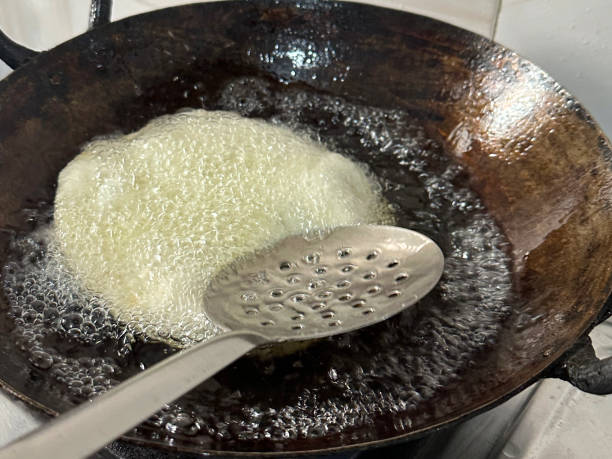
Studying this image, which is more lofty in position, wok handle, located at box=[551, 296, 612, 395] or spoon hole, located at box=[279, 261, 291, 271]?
wok handle, located at box=[551, 296, 612, 395]

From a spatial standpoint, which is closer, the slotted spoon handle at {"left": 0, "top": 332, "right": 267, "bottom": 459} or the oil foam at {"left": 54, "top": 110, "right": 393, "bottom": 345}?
the slotted spoon handle at {"left": 0, "top": 332, "right": 267, "bottom": 459}

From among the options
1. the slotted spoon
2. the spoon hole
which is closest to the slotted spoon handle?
the slotted spoon

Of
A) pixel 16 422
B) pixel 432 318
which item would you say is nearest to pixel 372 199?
pixel 432 318

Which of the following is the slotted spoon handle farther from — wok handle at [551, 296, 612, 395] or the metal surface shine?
wok handle at [551, 296, 612, 395]

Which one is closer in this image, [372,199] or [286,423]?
[286,423]

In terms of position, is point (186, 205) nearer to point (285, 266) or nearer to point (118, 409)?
point (285, 266)

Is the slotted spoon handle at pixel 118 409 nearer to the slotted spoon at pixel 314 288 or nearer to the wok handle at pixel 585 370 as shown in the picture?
the slotted spoon at pixel 314 288

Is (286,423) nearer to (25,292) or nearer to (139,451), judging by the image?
(139,451)

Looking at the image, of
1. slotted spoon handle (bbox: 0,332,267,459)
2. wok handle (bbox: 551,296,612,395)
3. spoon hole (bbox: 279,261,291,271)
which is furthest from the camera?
spoon hole (bbox: 279,261,291,271)
